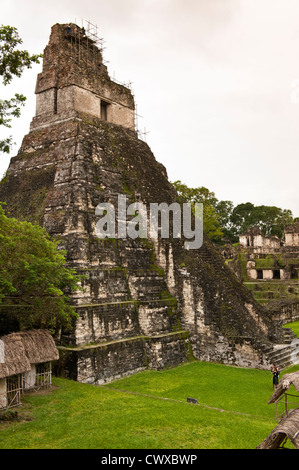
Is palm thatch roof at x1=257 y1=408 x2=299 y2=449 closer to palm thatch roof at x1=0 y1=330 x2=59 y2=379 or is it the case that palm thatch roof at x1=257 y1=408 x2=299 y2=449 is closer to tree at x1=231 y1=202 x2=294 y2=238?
palm thatch roof at x1=0 y1=330 x2=59 y2=379

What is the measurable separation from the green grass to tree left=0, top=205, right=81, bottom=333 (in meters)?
2.05

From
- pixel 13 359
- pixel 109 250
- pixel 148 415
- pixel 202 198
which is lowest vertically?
pixel 148 415

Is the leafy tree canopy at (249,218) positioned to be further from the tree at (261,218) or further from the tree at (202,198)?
the tree at (202,198)

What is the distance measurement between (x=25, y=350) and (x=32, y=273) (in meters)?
1.95

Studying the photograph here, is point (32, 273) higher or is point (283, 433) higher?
point (32, 273)

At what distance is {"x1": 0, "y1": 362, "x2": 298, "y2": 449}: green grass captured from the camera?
7.74m

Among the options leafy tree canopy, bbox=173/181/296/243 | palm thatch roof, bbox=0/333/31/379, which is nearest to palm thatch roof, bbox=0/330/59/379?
palm thatch roof, bbox=0/333/31/379

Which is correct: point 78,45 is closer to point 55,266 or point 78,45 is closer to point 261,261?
point 55,266

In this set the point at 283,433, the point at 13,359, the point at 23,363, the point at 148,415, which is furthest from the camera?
the point at 23,363

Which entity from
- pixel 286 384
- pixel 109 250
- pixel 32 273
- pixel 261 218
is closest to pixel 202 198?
pixel 109 250

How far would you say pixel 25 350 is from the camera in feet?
33.3

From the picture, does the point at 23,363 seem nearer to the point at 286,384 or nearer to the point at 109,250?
the point at 109,250

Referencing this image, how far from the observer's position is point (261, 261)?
34.6 m
